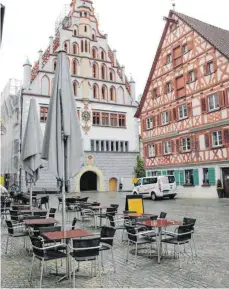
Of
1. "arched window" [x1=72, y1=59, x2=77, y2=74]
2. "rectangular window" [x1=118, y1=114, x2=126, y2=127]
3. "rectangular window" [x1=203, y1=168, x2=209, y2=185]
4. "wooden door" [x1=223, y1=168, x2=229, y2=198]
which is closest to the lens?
"wooden door" [x1=223, y1=168, x2=229, y2=198]

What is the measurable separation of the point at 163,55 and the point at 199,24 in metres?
3.78

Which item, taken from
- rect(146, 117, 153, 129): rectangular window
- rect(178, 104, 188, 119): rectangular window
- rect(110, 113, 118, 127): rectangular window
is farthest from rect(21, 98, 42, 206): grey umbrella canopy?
rect(110, 113, 118, 127): rectangular window

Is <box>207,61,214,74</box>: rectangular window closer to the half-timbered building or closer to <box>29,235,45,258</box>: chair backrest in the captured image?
the half-timbered building

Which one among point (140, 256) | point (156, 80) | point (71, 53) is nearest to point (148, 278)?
point (140, 256)

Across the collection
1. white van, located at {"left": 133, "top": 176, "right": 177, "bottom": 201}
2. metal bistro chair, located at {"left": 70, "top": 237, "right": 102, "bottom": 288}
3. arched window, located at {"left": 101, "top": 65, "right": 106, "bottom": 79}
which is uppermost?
arched window, located at {"left": 101, "top": 65, "right": 106, "bottom": 79}

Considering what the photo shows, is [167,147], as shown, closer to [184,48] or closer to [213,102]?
[213,102]

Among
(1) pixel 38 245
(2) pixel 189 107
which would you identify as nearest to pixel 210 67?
(2) pixel 189 107

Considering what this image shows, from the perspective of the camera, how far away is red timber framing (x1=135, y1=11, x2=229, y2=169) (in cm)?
2289

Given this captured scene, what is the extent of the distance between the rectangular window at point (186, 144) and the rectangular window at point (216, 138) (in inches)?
96.3

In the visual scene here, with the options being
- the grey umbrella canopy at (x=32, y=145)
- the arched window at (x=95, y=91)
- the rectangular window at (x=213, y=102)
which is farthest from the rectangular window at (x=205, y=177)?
the arched window at (x=95, y=91)

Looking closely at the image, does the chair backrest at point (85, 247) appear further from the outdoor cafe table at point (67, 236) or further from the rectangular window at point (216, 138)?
the rectangular window at point (216, 138)

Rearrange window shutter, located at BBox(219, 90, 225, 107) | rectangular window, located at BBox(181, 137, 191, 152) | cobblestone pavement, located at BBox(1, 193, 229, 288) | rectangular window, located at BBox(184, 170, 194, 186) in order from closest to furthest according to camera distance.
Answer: cobblestone pavement, located at BBox(1, 193, 229, 288) < window shutter, located at BBox(219, 90, 225, 107) < rectangular window, located at BBox(184, 170, 194, 186) < rectangular window, located at BBox(181, 137, 191, 152)

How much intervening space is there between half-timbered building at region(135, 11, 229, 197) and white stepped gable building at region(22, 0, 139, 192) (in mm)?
9533

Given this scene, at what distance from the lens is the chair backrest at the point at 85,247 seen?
16.9 ft
